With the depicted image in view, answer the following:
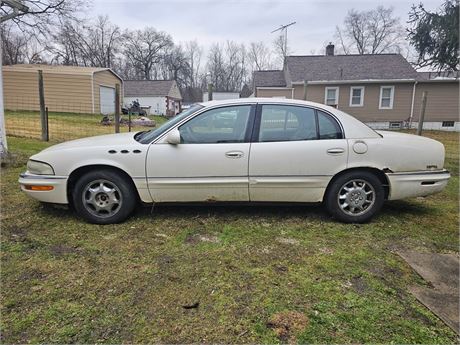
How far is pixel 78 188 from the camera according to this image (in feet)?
12.6

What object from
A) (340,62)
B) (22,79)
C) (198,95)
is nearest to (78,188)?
(340,62)

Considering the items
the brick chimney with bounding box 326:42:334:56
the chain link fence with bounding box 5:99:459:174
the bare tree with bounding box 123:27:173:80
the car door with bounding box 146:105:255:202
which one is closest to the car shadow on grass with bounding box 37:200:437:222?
the car door with bounding box 146:105:255:202

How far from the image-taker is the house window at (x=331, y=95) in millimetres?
A: 22125

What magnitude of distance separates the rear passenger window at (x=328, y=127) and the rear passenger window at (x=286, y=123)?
0.26 ft

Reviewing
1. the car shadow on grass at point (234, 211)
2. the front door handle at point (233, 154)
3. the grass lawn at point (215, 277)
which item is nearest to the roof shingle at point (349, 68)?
the car shadow on grass at point (234, 211)

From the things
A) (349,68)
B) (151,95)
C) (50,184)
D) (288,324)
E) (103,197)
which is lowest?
(288,324)

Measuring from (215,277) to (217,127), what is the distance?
182cm

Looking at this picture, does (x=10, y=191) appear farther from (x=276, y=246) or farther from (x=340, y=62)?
(x=340, y=62)

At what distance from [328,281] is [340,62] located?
23.9 meters

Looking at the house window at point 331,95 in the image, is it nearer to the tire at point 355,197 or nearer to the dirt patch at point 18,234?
the tire at point 355,197

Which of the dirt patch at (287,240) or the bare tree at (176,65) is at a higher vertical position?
the bare tree at (176,65)

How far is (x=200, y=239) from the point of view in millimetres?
3557

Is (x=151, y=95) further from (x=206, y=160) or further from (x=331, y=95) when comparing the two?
(x=206, y=160)

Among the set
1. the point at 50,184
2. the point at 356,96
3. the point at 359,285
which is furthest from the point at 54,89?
the point at 359,285
